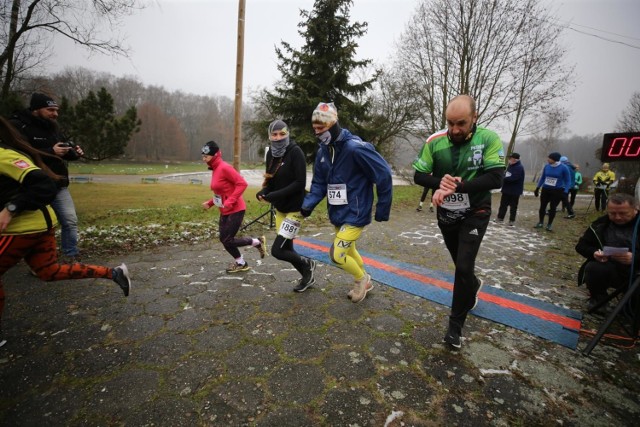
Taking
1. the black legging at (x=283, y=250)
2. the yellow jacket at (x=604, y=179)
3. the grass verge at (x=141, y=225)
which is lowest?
the grass verge at (x=141, y=225)

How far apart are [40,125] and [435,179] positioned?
5239 millimetres

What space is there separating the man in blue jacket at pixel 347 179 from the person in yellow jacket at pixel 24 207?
2442 millimetres

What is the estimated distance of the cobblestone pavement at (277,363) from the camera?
6.16 feet

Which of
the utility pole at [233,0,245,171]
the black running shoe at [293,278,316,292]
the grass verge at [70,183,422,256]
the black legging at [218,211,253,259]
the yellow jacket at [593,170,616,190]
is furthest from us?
the yellow jacket at [593,170,616,190]

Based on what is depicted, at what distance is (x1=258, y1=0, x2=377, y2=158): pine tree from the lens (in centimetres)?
1403

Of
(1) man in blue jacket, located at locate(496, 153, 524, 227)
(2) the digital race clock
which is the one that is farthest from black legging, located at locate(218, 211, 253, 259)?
(1) man in blue jacket, located at locate(496, 153, 524, 227)

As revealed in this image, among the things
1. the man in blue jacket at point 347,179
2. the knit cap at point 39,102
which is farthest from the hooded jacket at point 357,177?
the knit cap at point 39,102

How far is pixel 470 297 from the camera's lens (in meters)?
2.53

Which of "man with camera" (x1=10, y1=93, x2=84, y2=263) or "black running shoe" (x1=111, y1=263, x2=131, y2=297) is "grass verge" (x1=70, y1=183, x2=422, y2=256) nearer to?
"man with camera" (x1=10, y1=93, x2=84, y2=263)

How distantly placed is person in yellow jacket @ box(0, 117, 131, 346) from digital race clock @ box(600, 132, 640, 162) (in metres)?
7.40

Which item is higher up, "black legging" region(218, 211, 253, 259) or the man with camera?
the man with camera

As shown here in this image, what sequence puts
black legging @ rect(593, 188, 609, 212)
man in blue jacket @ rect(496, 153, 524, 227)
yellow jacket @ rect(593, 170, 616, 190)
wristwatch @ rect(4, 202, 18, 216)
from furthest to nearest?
black legging @ rect(593, 188, 609, 212)
yellow jacket @ rect(593, 170, 616, 190)
man in blue jacket @ rect(496, 153, 524, 227)
wristwatch @ rect(4, 202, 18, 216)

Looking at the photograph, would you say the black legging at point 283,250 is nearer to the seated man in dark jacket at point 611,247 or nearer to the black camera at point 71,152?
the black camera at point 71,152

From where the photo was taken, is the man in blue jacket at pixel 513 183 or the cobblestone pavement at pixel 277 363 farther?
the man in blue jacket at pixel 513 183
